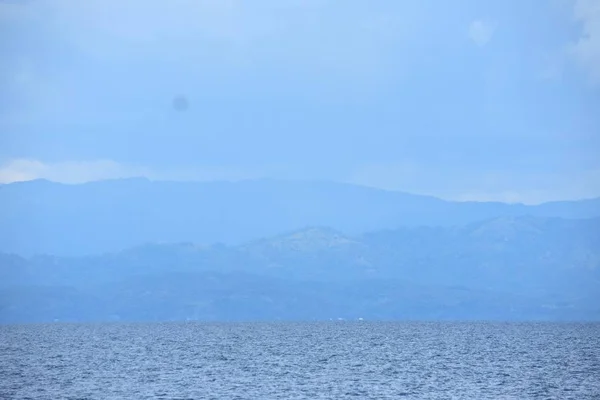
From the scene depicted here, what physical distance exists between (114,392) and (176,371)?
2826 centimetres

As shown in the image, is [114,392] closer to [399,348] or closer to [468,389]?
[468,389]

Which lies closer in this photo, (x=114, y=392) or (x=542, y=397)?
(x=542, y=397)

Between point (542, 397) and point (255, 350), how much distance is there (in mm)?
97813

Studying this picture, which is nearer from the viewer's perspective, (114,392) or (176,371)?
(114,392)

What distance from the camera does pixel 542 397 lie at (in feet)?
308

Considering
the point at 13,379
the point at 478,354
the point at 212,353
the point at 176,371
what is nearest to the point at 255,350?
the point at 212,353

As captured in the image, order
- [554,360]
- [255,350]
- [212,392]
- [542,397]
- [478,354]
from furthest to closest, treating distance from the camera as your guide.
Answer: [255,350], [478,354], [554,360], [212,392], [542,397]

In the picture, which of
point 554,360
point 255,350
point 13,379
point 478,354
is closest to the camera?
point 13,379

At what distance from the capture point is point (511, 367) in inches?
5285

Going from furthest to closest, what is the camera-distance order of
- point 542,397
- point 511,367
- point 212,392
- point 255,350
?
point 255,350 → point 511,367 → point 212,392 → point 542,397

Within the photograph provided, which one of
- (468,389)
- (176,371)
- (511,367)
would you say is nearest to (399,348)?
(511,367)

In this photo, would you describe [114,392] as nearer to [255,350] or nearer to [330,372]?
[330,372]

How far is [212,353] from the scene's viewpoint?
578 feet

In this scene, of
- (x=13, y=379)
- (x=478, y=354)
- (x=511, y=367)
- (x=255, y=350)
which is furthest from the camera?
(x=255, y=350)
